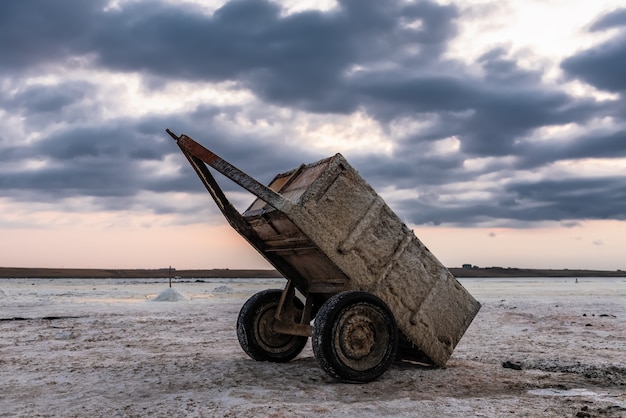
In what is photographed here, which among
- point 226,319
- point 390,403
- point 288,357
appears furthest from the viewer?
point 226,319

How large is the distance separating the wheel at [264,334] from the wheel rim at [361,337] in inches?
65.5

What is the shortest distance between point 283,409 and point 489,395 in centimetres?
217

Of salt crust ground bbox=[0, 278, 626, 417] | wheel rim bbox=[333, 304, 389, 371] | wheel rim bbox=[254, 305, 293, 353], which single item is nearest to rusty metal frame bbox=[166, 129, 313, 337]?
wheel rim bbox=[254, 305, 293, 353]

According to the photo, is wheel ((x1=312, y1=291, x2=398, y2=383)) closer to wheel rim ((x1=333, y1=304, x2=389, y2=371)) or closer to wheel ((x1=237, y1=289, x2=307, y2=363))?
wheel rim ((x1=333, y1=304, x2=389, y2=371))

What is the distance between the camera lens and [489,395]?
5977 millimetres

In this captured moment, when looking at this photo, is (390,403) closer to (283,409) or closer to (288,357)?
(283,409)

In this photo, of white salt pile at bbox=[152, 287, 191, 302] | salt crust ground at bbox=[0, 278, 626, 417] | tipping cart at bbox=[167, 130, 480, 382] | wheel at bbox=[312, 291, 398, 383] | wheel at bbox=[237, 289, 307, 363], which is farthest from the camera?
white salt pile at bbox=[152, 287, 191, 302]

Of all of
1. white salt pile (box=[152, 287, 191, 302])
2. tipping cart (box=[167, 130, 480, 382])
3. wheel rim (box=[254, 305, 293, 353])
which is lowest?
white salt pile (box=[152, 287, 191, 302])

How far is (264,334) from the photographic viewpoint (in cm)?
805

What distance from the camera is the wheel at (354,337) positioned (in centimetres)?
629

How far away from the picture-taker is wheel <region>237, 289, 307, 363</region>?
793cm

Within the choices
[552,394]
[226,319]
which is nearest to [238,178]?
[552,394]

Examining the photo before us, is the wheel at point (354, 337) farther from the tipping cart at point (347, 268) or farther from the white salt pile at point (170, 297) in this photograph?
the white salt pile at point (170, 297)

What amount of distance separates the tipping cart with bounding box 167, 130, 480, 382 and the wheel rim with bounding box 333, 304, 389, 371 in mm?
11
